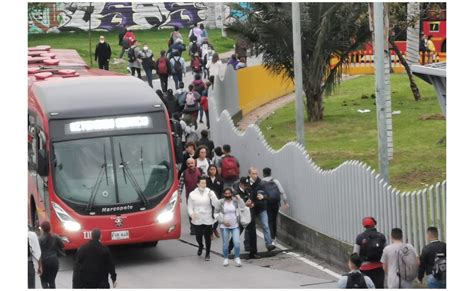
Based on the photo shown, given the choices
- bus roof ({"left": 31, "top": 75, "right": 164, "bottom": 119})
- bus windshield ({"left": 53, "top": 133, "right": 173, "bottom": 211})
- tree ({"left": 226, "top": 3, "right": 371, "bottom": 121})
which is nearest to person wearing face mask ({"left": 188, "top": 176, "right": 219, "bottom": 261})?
bus windshield ({"left": 53, "top": 133, "right": 173, "bottom": 211})

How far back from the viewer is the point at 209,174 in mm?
20953

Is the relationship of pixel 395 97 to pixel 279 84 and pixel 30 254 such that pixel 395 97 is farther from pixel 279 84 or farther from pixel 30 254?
pixel 30 254

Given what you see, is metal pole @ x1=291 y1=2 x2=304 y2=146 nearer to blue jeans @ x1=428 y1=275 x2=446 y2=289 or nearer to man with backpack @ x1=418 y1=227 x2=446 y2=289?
man with backpack @ x1=418 y1=227 x2=446 y2=289

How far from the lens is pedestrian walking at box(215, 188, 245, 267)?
19.0m

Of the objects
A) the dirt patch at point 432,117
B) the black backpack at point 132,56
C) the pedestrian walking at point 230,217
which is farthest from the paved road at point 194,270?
the black backpack at point 132,56

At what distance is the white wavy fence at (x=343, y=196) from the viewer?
1616 centimetres

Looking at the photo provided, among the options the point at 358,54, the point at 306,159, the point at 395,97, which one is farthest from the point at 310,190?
the point at 358,54

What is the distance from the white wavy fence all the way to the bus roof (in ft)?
9.61

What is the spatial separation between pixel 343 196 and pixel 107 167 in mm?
3871

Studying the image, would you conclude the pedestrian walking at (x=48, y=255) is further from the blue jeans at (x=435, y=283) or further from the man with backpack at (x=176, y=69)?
the man with backpack at (x=176, y=69)

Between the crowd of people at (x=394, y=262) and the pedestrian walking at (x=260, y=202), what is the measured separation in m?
4.13

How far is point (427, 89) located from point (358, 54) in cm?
701

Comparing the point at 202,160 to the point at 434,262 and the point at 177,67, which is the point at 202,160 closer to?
the point at 434,262

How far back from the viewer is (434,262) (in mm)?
14555
